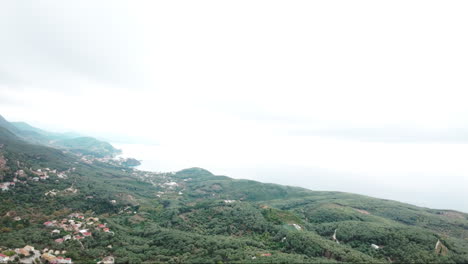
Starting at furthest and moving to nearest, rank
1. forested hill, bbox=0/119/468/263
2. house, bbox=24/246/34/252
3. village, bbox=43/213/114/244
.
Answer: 1. village, bbox=43/213/114/244
2. forested hill, bbox=0/119/468/263
3. house, bbox=24/246/34/252

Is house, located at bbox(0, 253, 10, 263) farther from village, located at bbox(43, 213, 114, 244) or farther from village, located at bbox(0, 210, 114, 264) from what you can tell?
village, located at bbox(43, 213, 114, 244)

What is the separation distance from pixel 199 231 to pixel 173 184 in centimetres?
6447

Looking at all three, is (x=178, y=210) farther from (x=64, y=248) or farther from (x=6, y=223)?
(x=6, y=223)

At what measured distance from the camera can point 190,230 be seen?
4375cm

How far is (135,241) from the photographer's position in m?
35.0

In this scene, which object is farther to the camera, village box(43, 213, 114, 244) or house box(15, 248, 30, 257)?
village box(43, 213, 114, 244)

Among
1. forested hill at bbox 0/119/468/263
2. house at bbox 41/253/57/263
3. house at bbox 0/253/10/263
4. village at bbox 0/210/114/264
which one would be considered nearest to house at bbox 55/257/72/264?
village at bbox 0/210/114/264

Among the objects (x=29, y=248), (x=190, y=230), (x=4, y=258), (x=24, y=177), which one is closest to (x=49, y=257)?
(x=29, y=248)

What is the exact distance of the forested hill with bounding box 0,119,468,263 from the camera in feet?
94.0

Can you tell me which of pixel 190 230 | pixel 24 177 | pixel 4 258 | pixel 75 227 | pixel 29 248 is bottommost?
pixel 190 230

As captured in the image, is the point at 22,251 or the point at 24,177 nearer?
the point at 22,251

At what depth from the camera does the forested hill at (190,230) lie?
28.7m

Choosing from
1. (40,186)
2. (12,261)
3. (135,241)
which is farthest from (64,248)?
(40,186)

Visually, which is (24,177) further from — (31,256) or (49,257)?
(49,257)
